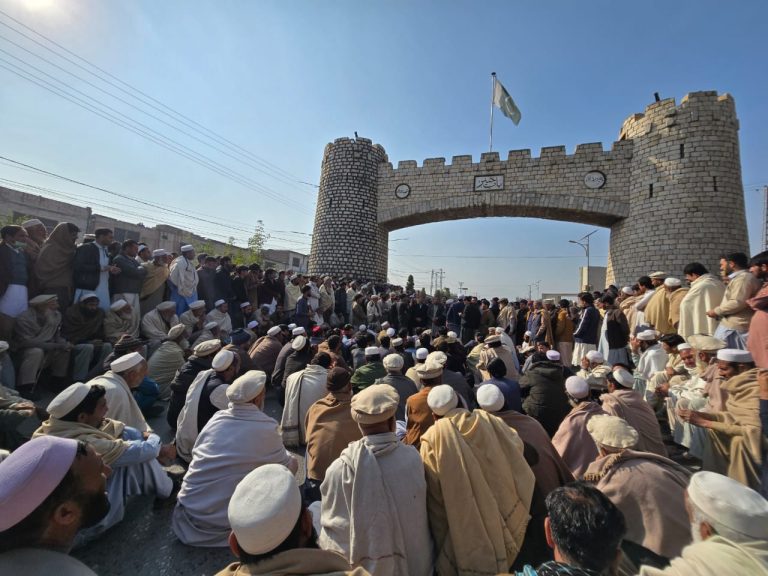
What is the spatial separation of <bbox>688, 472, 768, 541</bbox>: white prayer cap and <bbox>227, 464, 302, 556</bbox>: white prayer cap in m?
1.37

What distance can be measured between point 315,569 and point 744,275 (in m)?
5.44

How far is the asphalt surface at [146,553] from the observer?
217 centimetres

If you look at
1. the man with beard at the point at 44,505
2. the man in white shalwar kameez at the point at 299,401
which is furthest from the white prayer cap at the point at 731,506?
the man in white shalwar kameez at the point at 299,401

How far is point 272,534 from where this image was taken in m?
1.06

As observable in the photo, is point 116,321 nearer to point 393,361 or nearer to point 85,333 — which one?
point 85,333

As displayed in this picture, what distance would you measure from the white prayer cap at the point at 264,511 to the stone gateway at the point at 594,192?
1491 cm

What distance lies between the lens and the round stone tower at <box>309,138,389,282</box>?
1738cm

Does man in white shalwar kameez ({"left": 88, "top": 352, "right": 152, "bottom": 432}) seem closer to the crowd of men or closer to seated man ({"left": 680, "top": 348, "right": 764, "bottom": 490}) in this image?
the crowd of men

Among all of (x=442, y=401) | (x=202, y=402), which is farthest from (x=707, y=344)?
(x=202, y=402)

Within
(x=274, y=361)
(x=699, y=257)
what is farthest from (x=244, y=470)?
(x=699, y=257)

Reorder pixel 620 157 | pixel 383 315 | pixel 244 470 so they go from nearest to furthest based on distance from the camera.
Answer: pixel 244 470 < pixel 383 315 < pixel 620 157

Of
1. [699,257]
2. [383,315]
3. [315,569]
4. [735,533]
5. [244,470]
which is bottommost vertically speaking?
[244,470]

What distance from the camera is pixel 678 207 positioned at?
12273 millimetres

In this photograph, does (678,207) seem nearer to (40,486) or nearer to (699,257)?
(699,257)
